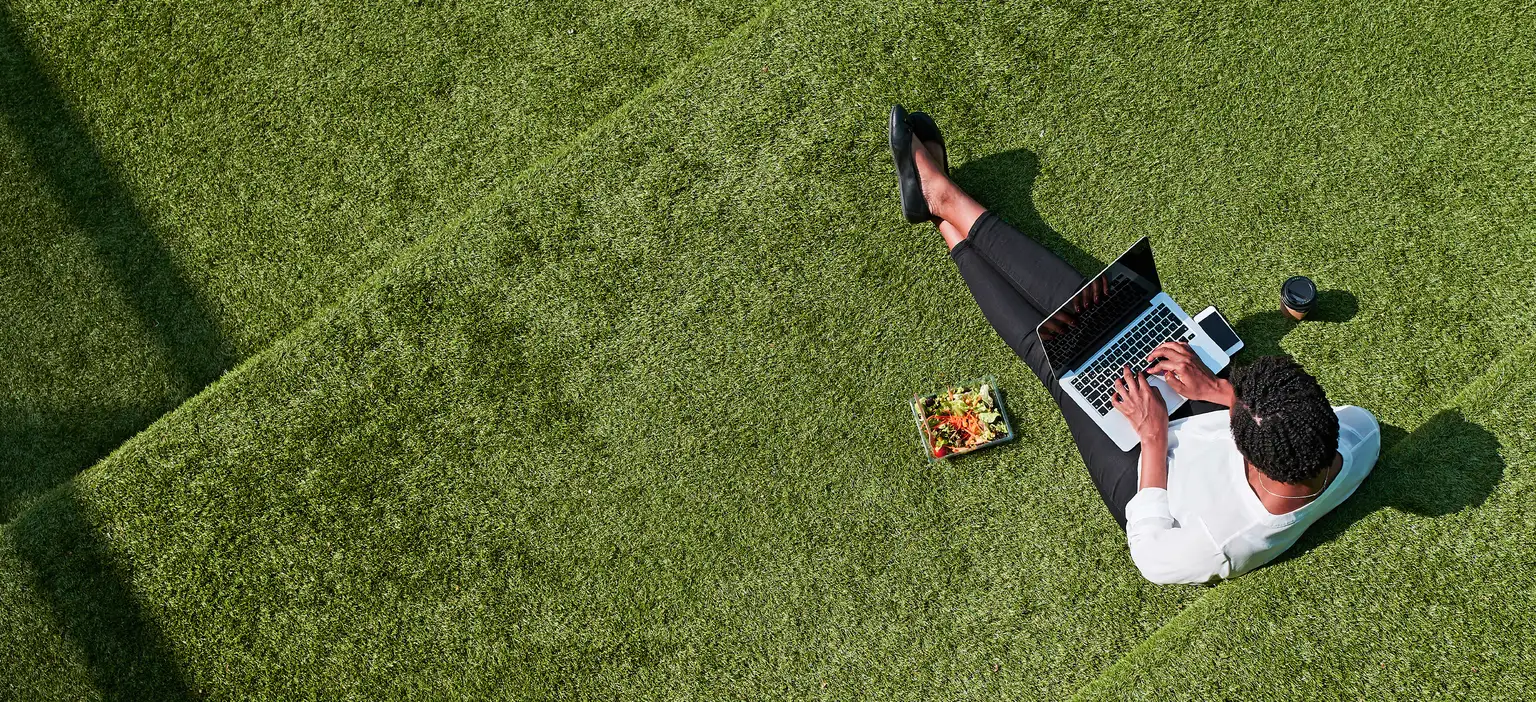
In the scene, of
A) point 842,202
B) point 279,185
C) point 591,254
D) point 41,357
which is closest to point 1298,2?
point 842,202

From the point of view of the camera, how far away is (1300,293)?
3.32 metres

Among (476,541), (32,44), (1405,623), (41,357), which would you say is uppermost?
(32,44)

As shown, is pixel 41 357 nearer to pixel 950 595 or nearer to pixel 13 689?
pixel 13 689

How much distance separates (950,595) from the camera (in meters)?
3.44

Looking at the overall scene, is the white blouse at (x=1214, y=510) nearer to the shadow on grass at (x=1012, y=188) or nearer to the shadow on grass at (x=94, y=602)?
the shadow on grass at (x=1012, y=188)

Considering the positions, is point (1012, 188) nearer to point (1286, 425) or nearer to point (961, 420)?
point (961, 420)

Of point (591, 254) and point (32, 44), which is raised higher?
point (32, 44)

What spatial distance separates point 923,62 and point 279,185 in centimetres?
285

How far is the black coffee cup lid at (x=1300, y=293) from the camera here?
330 cm

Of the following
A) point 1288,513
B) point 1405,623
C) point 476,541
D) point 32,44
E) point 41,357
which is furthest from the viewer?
point 32,44

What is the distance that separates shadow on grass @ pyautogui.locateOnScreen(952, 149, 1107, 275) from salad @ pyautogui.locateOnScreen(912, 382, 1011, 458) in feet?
2.23

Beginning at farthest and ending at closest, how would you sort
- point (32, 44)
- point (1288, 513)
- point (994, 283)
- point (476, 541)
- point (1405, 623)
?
point (32, 44), point (476, 541), point (994, 283), point (1405, 623), point (1288, 513)

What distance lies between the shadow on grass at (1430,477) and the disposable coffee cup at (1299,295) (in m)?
0.56

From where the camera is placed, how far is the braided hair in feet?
7.75
